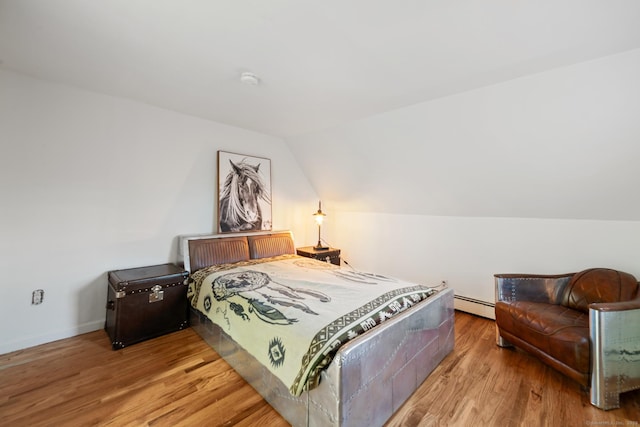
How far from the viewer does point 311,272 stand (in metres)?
2.81

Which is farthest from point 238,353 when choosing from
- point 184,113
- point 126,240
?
point 184,113

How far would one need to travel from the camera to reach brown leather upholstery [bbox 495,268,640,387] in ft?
5.96

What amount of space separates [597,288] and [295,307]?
2591mm

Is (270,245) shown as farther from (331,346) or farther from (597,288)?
(597,288)

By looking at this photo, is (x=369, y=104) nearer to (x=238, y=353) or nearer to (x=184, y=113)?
(x=184, y=113)

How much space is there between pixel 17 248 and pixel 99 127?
132 centimetres

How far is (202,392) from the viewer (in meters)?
1.87

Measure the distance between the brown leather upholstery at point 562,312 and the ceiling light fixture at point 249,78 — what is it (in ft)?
9.61

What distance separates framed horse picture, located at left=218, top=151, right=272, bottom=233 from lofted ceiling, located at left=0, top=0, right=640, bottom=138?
1.14 m

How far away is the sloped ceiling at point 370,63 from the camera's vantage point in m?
1.44

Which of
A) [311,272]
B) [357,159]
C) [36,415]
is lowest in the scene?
[36,415]

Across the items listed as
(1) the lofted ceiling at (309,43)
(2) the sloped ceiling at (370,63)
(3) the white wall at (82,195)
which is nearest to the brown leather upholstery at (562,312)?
(2) the sloped ceiling at (370,63)

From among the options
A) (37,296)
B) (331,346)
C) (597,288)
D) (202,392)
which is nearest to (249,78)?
(331,346)

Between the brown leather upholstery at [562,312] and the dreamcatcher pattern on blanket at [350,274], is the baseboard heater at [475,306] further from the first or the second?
the dreamcatcher pattern on blanket at [350,274]
